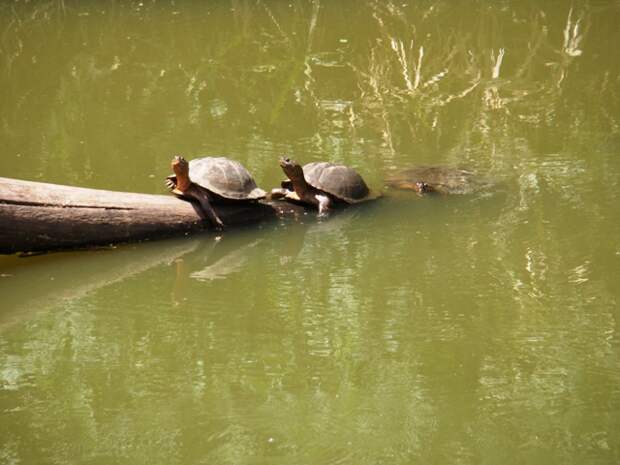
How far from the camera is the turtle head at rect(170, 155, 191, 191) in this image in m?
6.55

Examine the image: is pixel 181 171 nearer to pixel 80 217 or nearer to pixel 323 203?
pixel 80 217

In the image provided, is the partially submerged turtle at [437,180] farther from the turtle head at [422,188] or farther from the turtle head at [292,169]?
the turtle head at [292,169]

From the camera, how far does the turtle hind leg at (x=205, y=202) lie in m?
6.74

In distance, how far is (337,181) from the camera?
719 cm

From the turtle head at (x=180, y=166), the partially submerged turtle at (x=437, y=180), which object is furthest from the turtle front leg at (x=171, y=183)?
the partially submerged turtle at (x=437, y=180)

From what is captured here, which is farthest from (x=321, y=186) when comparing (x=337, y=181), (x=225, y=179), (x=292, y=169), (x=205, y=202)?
(x=205, y=202)

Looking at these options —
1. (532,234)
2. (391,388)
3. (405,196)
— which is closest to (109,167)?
(405,196)

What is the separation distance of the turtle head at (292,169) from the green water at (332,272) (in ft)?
1.14

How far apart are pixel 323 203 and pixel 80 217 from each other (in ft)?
6.14

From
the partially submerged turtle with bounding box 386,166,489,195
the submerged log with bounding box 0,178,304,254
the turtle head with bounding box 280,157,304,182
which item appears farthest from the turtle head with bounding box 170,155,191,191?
the partially submerged turtle with bounding box 386,166,489,195

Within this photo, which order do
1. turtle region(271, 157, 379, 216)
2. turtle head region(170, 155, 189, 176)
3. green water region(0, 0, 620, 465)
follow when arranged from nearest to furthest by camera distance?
green water region(0, 0, 620, 465) < turtle head region(170, 155, 189, 176) < turtle region(271, 157, 379, 216)

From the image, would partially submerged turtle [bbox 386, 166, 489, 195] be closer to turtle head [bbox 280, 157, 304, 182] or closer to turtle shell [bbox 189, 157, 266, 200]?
turtle head [bbox 280, 157, 304, 182]

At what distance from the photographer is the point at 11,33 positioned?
12.3m

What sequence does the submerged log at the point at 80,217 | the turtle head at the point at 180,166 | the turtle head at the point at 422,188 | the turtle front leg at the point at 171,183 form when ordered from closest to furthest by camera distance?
the submerged log at the point at 80,217
the turtle head at the point at 180,166
the turtle front leg at the point at 171,183
the turtle head at the point at 422,188
